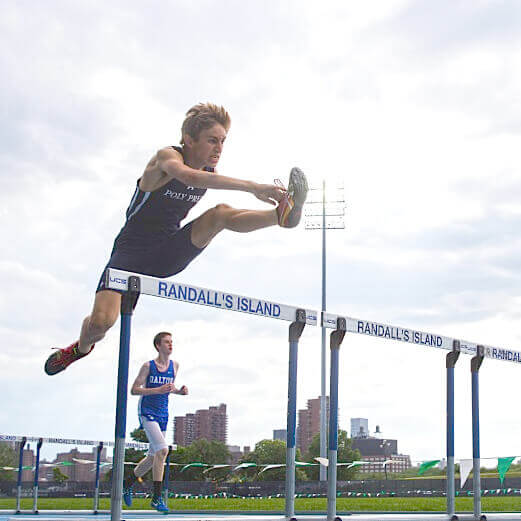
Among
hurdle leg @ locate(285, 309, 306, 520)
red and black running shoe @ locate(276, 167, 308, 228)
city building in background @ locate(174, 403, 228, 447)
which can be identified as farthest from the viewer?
city building in background @ locate(174, 403, 228, 447)

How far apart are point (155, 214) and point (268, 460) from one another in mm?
61551

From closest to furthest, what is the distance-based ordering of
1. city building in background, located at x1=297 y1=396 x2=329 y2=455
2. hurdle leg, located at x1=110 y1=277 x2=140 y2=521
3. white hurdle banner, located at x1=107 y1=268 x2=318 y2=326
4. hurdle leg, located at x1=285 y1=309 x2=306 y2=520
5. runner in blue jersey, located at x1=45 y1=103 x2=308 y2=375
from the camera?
1. hurdle leg, located at x1=110 y1=277 x2=140 y2=521
2. white hurdle banner, located at x1=107 y1=268 x2=318 y2=326
3. hurdle leg, located at x1=285 y1=309 x2=306 y2=520
4. runner in blue jersey, located at x1=45 y1=103 x2=308 y2=375
5. city building in background, located at x1=297 y1=396 x2=329 y2=455

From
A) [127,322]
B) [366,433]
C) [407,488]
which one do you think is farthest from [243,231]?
[366,433]

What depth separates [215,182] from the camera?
8.36 metres

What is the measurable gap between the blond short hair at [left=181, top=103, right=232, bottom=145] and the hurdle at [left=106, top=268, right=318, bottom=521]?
225cm

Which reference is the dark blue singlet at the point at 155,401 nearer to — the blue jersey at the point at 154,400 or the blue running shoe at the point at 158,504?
the blue jersey at the point at 154,400

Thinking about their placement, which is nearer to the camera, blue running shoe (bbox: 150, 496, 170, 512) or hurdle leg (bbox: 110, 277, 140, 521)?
hurdle leg (bbox: 110, 277, 140, 521)

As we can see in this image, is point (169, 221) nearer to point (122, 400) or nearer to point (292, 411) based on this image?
point (292, 411)

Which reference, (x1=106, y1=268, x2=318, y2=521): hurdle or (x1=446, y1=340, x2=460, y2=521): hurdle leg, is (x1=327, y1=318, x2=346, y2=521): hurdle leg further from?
(x1=446, y1=340, x2=460, y2=521): hurdle leg

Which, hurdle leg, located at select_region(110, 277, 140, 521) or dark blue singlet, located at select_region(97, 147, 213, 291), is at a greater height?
dark blue singlet, located at select_region(97, 147, 213, 291)

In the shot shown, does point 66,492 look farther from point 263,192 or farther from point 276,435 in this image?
point 276,435

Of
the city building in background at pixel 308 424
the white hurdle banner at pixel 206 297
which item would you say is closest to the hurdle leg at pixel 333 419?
the white hurdle banner at pixel 206 297

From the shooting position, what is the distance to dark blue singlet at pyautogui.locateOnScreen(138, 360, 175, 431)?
860 centimetres

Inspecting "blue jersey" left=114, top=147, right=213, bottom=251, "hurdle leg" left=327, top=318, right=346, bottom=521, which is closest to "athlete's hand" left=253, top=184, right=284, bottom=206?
"blue jersey" left=114, top=147, right=213, bottom=251
